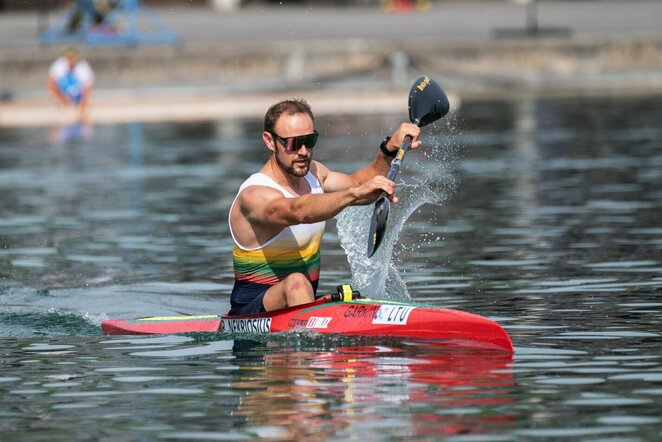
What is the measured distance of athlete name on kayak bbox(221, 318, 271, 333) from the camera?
35.0 ft

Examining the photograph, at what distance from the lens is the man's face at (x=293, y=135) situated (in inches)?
412

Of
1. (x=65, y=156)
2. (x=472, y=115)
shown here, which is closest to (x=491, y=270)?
(x=65, y=156)

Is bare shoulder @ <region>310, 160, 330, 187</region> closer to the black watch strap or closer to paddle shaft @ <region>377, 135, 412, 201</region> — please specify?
the black watch strap

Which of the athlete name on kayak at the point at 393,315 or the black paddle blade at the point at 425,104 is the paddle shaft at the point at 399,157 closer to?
the black paddle blade at the point at 425,104

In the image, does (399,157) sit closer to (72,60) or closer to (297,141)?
(297,141)

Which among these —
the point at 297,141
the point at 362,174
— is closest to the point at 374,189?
the point at 297,141

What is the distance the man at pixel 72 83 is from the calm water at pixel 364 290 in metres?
10.4

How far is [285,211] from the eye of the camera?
33.8ft

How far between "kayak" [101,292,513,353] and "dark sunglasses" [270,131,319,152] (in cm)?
99

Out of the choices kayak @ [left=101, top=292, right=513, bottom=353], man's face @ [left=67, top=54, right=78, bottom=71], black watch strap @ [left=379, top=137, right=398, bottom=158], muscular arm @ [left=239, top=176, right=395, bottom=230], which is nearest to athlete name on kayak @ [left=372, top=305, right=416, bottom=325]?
kayak @ [left=101, top=292, right=513, bottom=353]

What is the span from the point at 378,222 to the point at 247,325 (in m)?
1.16

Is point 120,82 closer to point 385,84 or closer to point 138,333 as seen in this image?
point 385,84

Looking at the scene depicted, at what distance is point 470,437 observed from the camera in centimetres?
767

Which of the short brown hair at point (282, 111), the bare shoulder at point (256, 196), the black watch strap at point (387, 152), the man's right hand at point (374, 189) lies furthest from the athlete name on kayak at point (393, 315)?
the short brown hair at point (282, 111)
